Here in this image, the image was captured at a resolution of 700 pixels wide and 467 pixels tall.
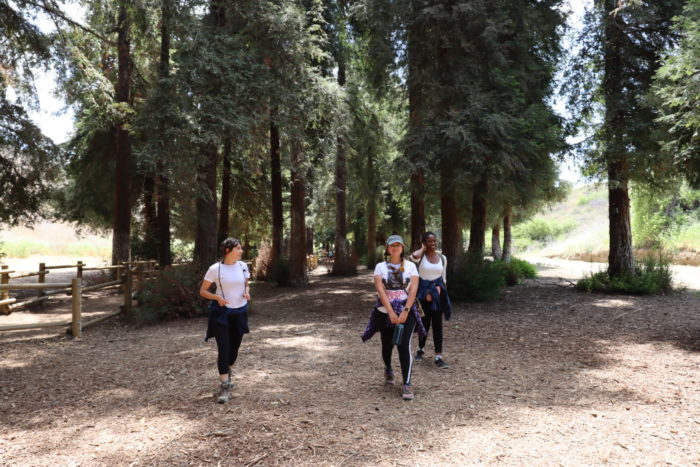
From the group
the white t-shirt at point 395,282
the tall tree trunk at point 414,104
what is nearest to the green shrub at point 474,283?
the tall tree trunk at point 414,104

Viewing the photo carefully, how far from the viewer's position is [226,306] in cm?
501

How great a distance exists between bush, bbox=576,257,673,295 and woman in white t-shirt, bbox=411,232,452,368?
30.9ft

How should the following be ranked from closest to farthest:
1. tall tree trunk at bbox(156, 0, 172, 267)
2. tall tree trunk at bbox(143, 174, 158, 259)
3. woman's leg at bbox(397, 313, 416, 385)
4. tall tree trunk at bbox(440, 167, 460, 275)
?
1. woman's leg at bbox(397, 313, 416, 385)
2. tall tree trunk at bbox(156, 0, 172, 267)
3. tall tree trunk at bbox(440, 167, 460, 275)
4. tall tree trunk at bbox(143, 174, 158, 259)

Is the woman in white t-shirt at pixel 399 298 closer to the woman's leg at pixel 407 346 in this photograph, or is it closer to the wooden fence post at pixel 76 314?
the woman's leg at pixel 407 346

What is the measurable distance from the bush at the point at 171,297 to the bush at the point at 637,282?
37.0 feet

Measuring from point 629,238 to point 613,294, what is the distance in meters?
1.98

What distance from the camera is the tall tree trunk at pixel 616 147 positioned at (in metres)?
12.7

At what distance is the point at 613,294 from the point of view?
519 inches

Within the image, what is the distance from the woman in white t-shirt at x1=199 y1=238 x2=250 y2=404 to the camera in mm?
4996

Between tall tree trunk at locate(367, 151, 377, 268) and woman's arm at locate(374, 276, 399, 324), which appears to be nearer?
woman's arm at locate(374, 276, 399, 324)

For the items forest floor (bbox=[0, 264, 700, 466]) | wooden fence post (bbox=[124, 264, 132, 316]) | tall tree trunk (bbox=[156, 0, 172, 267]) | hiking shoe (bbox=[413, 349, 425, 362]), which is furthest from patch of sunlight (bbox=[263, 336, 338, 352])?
tall tree trunk (bbox=[156, 0, 172, 267])

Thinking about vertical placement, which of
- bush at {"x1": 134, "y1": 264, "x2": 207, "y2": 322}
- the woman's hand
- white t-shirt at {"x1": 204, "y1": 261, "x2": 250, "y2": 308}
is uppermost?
white t-shirt at {"x1": 204, "y1": 261, "x2": 250, "y2": 308}

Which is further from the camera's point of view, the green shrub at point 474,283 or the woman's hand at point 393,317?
the green shrub at point 474,283

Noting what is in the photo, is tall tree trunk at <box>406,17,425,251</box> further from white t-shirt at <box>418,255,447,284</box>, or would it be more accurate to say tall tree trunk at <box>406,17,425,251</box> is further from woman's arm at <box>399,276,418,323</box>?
woman's arm at <box>399,276,418,323</box>
